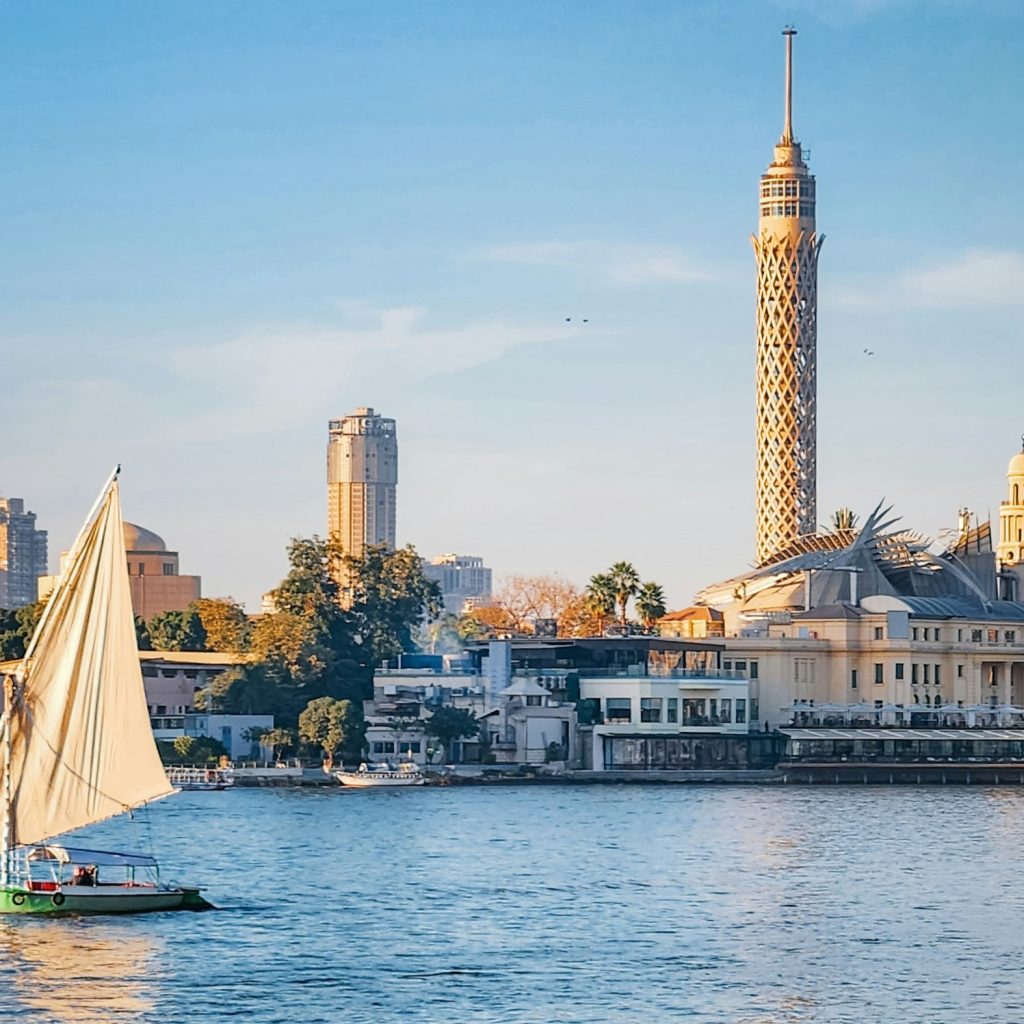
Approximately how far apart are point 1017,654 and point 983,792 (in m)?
23.8

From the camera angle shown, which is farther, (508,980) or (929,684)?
Result: (929,684)

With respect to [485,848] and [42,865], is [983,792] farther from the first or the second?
[42,865]

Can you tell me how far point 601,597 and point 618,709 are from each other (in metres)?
24.5

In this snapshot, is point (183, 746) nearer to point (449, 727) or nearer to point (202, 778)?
point (202, 778)

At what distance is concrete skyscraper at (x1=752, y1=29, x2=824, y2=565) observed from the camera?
171m

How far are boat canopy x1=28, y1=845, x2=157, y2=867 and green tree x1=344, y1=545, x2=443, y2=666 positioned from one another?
7752 cm

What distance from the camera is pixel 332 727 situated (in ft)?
429

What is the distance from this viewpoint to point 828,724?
143 m

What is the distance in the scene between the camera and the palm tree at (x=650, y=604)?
528ft

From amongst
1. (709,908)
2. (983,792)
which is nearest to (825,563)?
(983,792)

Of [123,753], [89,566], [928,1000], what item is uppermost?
[89,566]

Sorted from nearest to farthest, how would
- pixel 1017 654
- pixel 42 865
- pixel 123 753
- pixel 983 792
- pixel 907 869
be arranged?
pixel 123 753
pixel 42 865
pixel 907 869
pixel 983 792
pixel 1017 654

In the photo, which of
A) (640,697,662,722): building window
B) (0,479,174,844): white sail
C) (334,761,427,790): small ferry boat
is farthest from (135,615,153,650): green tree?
(0,479,174,844): white sail

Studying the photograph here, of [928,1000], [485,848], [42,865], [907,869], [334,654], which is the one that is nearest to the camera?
[928,1000]
